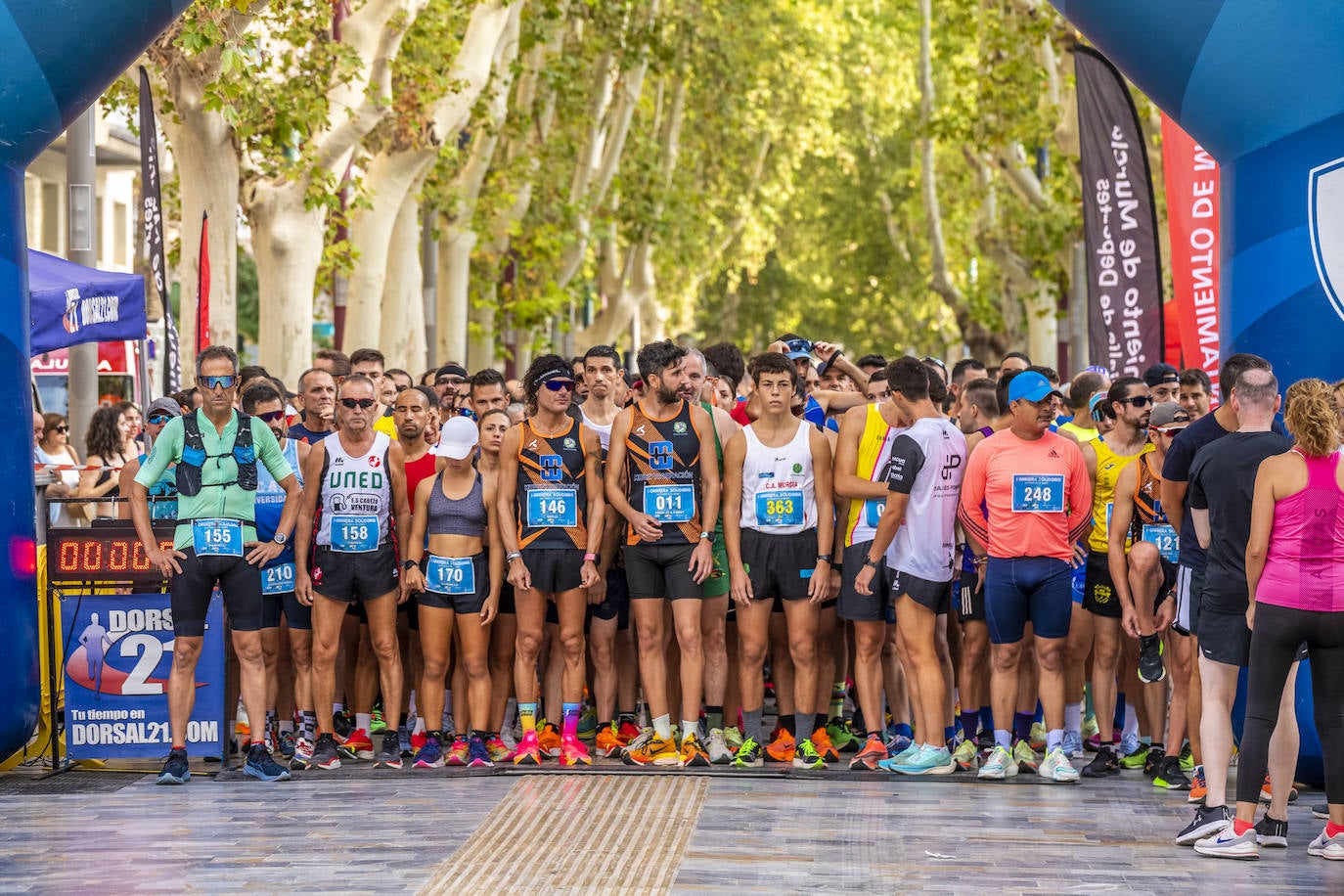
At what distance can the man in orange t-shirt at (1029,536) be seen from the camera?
9422 millimetres

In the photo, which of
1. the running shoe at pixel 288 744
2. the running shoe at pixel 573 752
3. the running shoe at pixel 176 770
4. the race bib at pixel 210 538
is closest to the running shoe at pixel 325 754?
the running shoe at pixel 288 744

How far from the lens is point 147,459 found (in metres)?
9.43

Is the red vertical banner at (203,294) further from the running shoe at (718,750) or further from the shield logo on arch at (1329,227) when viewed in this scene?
the shield logo on arch at (1329,227)

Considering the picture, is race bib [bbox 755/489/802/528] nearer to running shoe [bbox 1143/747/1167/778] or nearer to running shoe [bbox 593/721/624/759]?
running shoe [bbox 593/721/624/759]

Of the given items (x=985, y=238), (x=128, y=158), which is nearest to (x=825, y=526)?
(x=985, y=238)

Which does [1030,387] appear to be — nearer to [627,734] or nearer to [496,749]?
[627,734]

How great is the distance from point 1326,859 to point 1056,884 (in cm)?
130

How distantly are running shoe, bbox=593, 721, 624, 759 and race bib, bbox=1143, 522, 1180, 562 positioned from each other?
313 cm

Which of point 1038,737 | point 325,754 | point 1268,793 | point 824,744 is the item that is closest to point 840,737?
point 824,744

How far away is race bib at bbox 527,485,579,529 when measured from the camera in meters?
9.95

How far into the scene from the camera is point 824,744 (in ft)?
33.2

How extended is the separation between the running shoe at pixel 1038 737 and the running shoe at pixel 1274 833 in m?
2.43

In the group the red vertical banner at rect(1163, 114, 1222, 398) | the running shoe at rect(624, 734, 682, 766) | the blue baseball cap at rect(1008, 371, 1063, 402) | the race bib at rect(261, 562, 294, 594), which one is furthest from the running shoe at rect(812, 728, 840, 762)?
the red vertical banner at rect(1163, 114, 1222, 398)

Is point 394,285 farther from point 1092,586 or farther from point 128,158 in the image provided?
point 128,158
